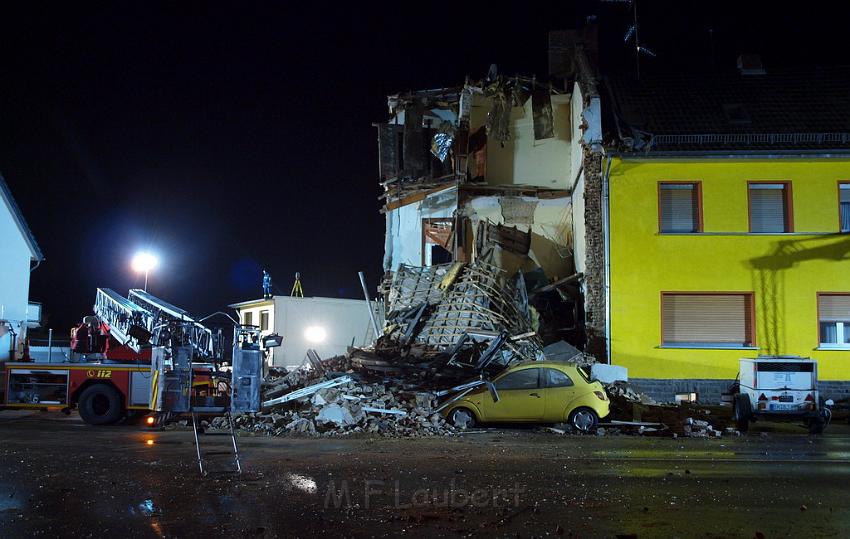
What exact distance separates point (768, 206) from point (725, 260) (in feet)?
6.83

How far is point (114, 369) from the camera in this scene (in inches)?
653

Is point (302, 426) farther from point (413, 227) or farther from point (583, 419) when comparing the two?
point (413, 227)

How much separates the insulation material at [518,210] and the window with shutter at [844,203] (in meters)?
10.5

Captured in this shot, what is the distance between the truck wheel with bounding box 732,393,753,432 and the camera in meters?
15.8

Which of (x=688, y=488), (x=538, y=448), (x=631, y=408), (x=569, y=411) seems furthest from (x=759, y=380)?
(x=688, y=488)

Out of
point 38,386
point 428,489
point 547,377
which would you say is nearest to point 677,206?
point 547,377

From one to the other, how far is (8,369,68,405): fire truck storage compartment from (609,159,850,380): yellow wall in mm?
14029

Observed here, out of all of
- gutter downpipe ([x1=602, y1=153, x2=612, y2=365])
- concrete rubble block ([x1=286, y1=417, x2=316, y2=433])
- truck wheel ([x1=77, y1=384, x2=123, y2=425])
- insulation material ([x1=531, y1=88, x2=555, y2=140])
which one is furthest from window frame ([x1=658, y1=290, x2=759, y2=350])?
truck wheel ([x1=77, y1=384, x2=123, y2=425])

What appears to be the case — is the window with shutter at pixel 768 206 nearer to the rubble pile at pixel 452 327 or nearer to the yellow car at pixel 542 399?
the rubble pile at pixel 452 327

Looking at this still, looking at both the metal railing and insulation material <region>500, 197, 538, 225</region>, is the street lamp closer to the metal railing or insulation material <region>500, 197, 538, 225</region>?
insulation material <region>500, 197, 538, 225</region>

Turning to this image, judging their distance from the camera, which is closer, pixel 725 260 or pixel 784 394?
pixel 784 394

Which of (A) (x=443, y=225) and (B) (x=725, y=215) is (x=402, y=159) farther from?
(B) (x=725, y=215)

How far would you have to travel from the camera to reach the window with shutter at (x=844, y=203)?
21078mm

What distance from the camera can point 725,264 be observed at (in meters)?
20.9
